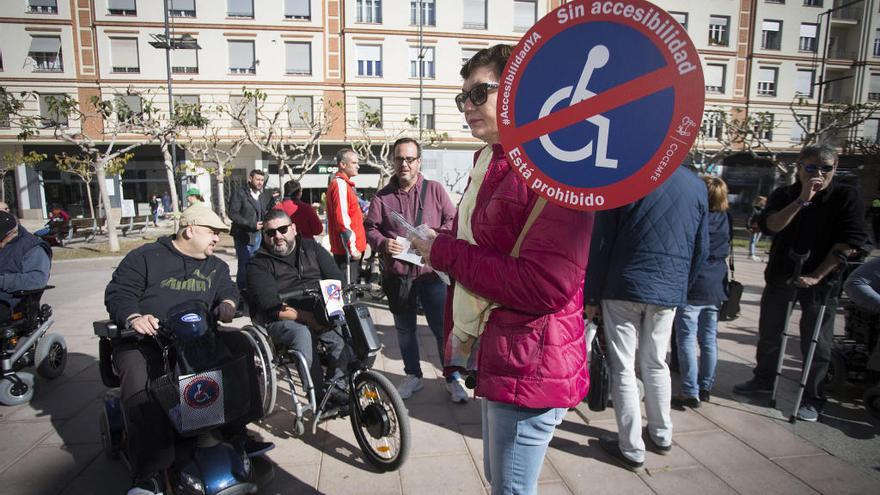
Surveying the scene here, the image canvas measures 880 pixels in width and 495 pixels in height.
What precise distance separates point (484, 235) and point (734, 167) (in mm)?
35475

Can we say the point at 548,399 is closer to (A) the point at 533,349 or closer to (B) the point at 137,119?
(A) the point at 533,349

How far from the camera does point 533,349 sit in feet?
4.83

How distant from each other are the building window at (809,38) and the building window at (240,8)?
113ft

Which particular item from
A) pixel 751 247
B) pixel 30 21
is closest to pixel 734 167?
pixel 751 247

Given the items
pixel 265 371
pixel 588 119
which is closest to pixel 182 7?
pixel 265 371

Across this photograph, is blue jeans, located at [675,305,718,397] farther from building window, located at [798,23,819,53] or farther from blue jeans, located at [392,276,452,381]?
building window, located at [798,23,819,53]

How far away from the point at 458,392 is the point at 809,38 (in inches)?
1509

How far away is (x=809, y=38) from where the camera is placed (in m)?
29.6

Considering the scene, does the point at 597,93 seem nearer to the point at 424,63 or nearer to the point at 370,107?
the point at 370,107

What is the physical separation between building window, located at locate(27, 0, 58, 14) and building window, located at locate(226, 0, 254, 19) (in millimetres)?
9909

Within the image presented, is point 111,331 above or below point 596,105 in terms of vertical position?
below

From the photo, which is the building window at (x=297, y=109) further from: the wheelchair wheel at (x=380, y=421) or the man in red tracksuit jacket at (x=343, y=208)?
the wheelchair wheel at (x=380, y=421)

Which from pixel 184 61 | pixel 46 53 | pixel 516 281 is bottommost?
pixel 516 281

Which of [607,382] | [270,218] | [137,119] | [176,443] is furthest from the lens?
[137,119]
